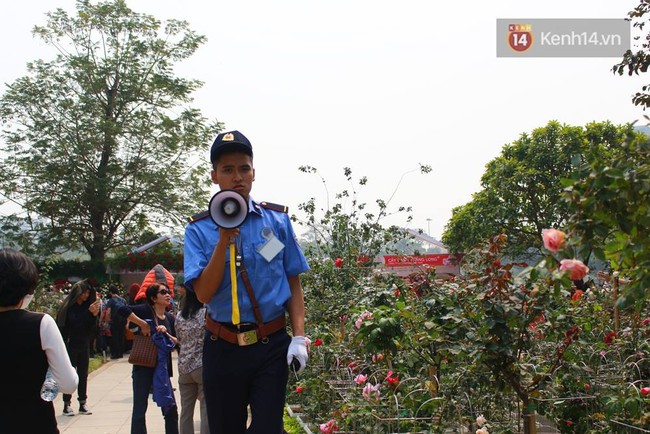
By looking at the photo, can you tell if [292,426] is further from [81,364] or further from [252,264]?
[252,264]

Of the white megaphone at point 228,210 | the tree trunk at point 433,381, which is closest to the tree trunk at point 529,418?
the tree trunk at point 433,381

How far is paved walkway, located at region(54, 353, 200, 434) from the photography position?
904 centimetres

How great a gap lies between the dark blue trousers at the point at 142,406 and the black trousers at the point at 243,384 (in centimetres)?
344

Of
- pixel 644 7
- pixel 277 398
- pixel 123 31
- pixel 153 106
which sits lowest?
pixel 277 398

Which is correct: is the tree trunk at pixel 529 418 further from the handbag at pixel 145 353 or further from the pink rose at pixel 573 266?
the handbag at pixel 145 353

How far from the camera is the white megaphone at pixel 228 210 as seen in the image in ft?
11.5

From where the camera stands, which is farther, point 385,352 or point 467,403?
point 385,352

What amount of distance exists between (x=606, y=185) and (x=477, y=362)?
2123mm

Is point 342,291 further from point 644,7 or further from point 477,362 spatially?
point 477,362

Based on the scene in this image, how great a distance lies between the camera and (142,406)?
6953 mm

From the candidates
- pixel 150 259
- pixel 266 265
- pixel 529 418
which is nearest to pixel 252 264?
pixel 266 265

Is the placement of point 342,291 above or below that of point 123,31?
below

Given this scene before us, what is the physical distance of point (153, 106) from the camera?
31547mm

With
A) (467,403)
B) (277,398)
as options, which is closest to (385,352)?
(467,403)
